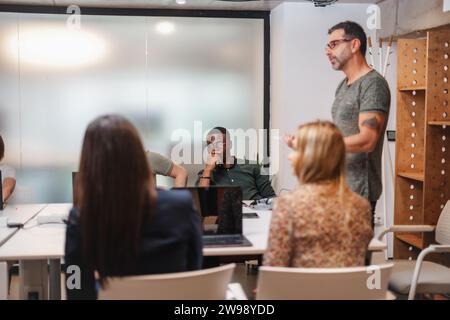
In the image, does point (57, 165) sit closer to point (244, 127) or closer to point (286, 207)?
point (244, 127)

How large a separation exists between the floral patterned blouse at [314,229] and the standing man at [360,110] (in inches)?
34.1

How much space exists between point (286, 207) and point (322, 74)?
3.32m

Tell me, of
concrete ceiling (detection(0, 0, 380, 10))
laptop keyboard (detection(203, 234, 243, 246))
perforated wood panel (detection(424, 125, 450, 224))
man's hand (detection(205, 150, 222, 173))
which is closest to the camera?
laptop keyboard (detection(203, 234, 243, 246))

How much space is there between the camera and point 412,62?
14.0 ft

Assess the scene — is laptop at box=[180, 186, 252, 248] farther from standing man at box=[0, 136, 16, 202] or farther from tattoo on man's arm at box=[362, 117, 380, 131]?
standing man at box=[0, 136, 16, 202]

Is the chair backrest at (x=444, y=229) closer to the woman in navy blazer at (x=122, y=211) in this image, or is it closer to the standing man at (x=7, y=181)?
the woman in navy blazer at (x=122, y=211)

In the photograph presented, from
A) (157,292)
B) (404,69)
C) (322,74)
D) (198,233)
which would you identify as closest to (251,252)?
(198,233)

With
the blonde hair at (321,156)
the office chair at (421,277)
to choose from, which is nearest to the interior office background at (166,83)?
the office chair at (421,277)

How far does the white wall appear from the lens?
5039mm

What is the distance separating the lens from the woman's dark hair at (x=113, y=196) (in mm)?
1823

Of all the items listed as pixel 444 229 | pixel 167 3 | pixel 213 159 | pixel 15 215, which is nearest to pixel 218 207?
pixel 15 215

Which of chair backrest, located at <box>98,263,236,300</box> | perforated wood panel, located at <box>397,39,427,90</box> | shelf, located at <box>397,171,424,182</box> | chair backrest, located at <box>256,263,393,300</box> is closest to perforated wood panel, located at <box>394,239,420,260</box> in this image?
shelf, located at <box>397,171,424,182</box>

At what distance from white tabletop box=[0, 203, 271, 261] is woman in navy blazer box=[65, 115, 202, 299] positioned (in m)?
0.63

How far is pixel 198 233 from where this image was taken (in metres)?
2.00
